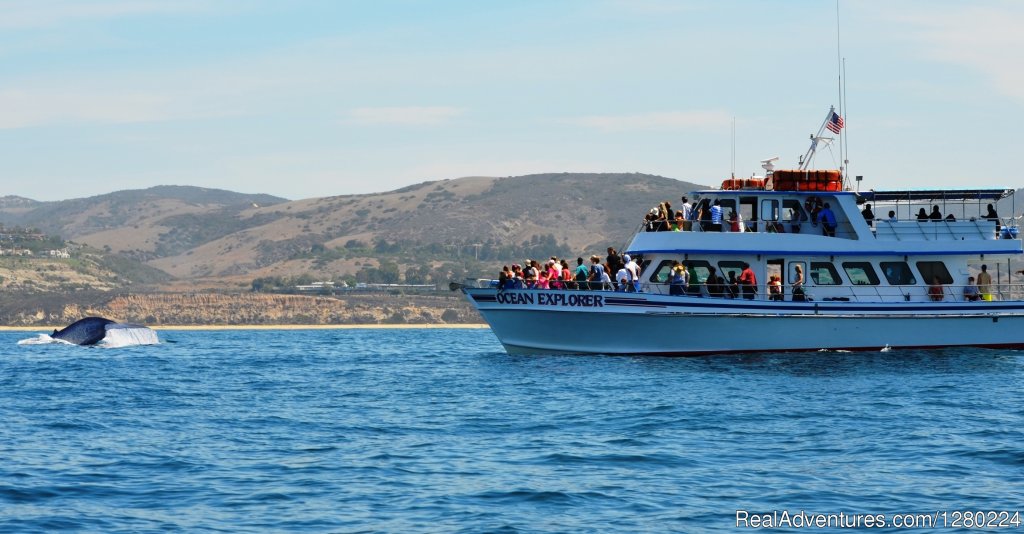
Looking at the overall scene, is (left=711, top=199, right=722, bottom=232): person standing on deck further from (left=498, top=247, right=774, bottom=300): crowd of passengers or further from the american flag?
the american flag

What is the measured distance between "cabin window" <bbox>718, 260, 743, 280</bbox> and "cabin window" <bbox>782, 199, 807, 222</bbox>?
109 inches

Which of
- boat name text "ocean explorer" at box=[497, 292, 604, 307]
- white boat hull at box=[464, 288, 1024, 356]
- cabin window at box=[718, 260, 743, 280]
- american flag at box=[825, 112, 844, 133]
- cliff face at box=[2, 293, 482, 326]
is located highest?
american flag at box=[825, 112, 844, 133]

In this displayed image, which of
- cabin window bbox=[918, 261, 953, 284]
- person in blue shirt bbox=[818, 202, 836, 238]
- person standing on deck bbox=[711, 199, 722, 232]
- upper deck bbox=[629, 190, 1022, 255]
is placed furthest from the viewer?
cabin window bbox=[918, 261, 953, 284]

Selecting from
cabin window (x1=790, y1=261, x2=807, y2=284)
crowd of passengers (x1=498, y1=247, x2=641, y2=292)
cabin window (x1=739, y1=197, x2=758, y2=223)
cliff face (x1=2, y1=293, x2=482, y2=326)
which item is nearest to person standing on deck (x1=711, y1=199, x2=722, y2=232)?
cabin window (x1=739, y1=197, x2=758, y2=223)

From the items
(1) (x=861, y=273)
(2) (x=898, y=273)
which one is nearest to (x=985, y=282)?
(2) (x=898, y=273)

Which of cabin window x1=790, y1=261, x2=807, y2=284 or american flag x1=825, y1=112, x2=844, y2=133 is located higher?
american flag x1=825, y1=112, x2=844, y2=133

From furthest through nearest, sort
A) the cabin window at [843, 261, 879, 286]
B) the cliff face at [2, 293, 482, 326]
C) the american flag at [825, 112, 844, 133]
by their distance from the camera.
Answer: the cliff face at [2, 293, 482, 326] < the american flag at [825, 112, 844, 133] < the cabin window at [843, 261, 879, 286]

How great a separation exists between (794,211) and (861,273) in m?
2.98

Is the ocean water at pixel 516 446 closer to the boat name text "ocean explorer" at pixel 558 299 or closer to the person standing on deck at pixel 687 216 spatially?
the boat name text "ocean explorer" at pixel 558 299

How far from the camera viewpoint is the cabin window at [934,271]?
42.9 metres

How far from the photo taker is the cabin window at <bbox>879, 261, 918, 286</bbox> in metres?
42.4

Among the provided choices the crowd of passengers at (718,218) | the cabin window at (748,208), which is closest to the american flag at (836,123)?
the crowd of passengers at (718,218)

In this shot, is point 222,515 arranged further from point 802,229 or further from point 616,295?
Answer: point 802,229

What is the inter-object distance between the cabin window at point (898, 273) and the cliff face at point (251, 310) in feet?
317
